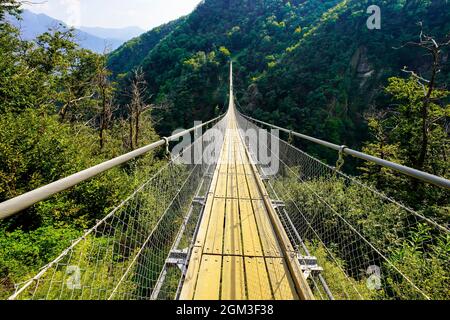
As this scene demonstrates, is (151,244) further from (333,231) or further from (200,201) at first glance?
(333,231)

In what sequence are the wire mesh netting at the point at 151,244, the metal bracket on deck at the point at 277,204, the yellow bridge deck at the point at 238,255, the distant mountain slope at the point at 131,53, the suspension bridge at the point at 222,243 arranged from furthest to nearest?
the distant mountain slope at the point at 131,53 → the metal bracket on deck at the point at 277,204 → the yellow bridge deck at the point at 238,255 → the wire mesh netting at the point at 151,244 → the suspension bridge at the point at 222,243

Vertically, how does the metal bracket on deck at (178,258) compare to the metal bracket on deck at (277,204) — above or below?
below

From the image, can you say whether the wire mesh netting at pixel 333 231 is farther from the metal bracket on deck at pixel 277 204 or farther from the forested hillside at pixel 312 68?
the forested hillside at pixel 312 68

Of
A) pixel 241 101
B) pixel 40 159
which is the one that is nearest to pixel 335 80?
pixel 241 101

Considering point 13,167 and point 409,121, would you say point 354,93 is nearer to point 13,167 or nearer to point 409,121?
point 409,121

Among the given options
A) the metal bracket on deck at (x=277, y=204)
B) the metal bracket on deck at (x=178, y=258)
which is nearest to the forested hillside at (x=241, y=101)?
the metal bracket on deck at (x=277, y=204)

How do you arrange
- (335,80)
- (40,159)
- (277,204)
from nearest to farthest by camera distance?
(277,204) → (40,159) → (335,80)

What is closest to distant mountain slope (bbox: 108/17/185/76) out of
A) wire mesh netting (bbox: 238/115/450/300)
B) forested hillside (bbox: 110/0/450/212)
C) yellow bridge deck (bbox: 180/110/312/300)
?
forested hillside (bbox: 110/0/450/212)
